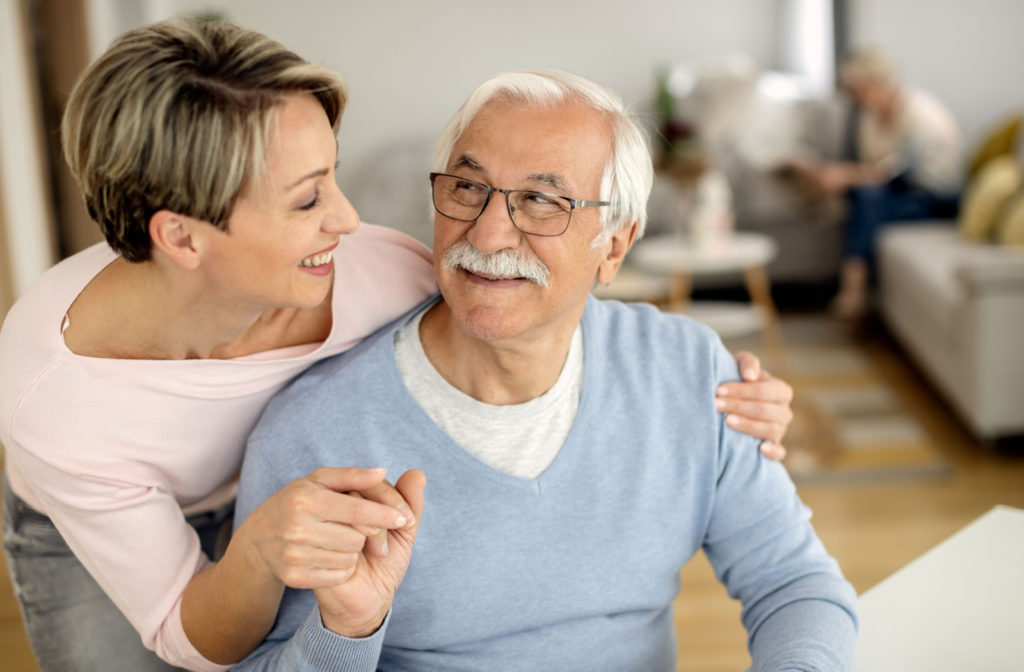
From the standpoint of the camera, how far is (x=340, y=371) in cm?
138

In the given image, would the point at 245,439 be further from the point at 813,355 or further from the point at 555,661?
the point at 813,355

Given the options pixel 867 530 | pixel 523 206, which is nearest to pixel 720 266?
pixel 867 530

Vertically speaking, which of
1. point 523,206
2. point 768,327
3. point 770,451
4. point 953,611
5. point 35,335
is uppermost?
point 523,206

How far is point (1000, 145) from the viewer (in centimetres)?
525

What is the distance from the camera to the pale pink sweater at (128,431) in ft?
4.02

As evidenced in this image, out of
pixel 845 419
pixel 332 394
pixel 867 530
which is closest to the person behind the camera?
pixel 332 394

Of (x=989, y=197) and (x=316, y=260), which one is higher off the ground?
(x=316, y=260)

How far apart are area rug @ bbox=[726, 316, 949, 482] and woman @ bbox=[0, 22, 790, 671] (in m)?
2.29

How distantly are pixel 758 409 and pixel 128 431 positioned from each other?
Result: 34.1 inches

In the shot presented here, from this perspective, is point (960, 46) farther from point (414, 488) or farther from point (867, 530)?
point (414, 488)

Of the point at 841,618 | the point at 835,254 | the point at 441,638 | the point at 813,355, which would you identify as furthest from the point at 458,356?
the point at 835,254

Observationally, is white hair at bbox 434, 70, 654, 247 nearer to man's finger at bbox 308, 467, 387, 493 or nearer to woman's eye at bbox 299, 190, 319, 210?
woman's eye at bbox 299, 190, 319, 210

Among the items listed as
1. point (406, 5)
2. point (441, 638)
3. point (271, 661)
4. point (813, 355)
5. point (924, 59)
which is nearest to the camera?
point (271, 661)

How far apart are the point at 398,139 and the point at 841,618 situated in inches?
234
